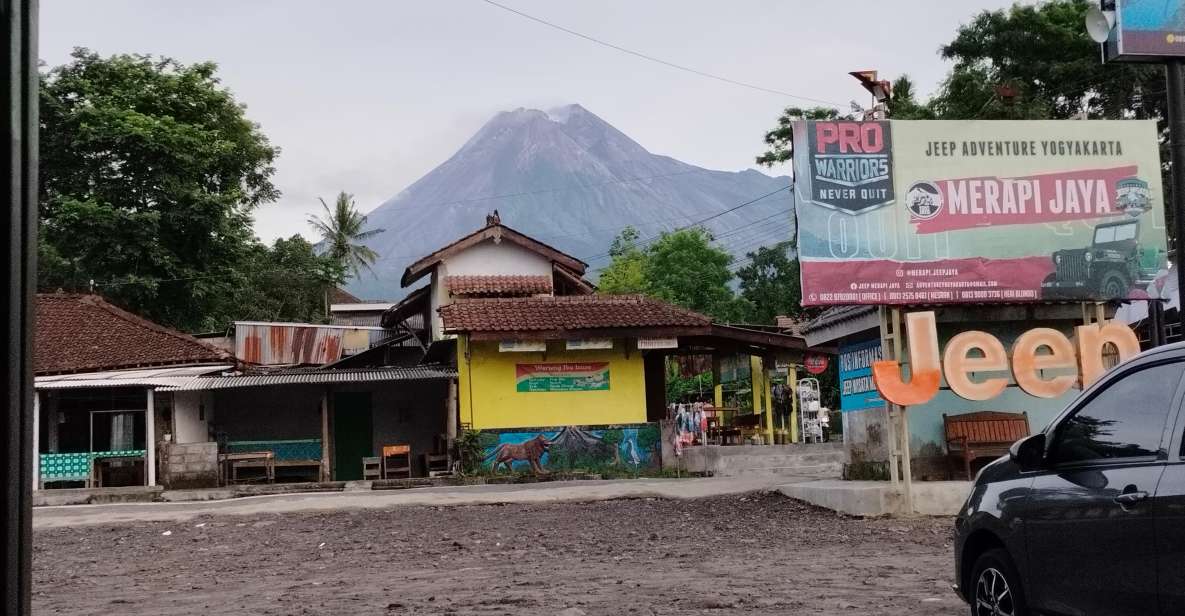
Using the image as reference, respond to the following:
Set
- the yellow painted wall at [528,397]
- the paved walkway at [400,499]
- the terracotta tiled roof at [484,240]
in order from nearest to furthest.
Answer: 1. the paved walkway at [400,499]
2. the yellow painted wall at [528,397]
3. the terracotta tiled roof at [484,240]

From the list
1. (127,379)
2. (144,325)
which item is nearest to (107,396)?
(127,379)

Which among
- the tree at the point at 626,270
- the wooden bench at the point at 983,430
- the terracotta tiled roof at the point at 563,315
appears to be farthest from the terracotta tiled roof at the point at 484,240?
the tree at the point at 626,270

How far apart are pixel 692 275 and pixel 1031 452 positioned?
52.8 metres

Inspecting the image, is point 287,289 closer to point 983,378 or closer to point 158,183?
point 158,183

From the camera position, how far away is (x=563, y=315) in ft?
82.8

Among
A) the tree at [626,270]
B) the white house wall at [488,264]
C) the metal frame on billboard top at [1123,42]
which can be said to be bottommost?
the metal frame on billboard top at [1123,42]

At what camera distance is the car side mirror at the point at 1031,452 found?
18.5 feet

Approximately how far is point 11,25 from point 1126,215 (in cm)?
1595

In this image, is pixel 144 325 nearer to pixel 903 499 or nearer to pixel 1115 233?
pixel 903 499

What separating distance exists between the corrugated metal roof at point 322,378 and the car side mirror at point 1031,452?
20.0m

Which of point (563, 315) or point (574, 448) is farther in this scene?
point (563, 315)

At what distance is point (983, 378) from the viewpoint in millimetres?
15344

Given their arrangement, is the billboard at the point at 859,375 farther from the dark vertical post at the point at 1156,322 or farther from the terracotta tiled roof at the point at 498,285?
the terracotta tiled roof at the point at 498,285

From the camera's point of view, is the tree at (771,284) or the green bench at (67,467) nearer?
the green bench at (67,467)
